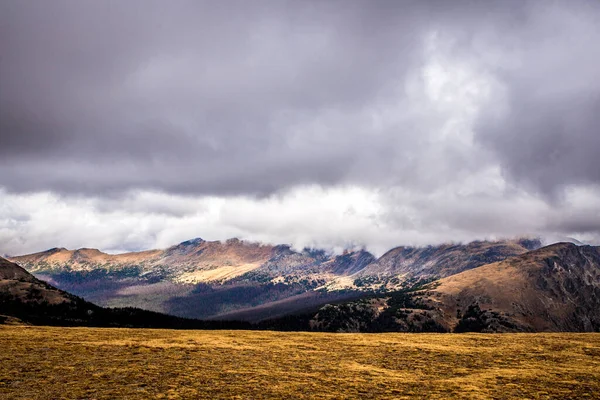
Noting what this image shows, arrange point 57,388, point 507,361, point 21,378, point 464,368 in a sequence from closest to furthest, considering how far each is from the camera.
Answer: point 57,388, point 21,378, point 464,368, point 507,361

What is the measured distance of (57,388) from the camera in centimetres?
2731

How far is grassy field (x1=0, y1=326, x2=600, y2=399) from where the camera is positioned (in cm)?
2767

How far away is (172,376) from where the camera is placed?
102 ft

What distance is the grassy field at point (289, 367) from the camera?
27672 millimetres

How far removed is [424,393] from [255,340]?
28606 millimetres

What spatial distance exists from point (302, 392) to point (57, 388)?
706 inches

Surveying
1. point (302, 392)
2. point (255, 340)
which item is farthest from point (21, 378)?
point (255, 340)

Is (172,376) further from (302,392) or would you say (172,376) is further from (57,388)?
(302,392)

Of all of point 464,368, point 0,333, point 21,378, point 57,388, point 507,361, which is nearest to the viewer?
point 57,388

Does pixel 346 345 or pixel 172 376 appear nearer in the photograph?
pixel 172 376

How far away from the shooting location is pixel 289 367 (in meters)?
35.6

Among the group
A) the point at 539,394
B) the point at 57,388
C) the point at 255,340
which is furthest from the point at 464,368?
the point at 57,388

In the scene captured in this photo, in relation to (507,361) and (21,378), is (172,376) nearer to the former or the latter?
(21,378)

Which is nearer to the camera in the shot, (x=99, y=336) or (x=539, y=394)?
(x=539, y=394)
